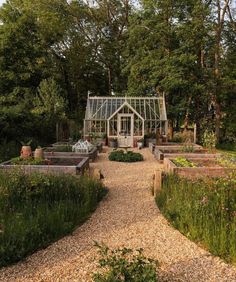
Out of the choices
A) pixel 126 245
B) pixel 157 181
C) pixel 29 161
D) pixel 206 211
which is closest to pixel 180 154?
pixel 157 181

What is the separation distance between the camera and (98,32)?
31703 mm

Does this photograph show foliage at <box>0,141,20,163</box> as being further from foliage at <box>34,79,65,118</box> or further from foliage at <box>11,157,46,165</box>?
foliage at <box>34,79,65,118</box>

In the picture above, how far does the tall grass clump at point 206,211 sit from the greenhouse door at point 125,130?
1497 centimetres

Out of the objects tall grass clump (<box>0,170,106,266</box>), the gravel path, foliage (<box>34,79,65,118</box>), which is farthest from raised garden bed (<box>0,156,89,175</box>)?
foliage (<box>34,79,65,118</box>)

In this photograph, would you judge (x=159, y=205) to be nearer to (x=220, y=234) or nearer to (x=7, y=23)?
(x=220, y=234)

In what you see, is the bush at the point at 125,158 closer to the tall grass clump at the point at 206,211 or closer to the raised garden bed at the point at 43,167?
the raised garden bed at the point at 43,167

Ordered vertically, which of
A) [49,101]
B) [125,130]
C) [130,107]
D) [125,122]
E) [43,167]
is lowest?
[43,167]

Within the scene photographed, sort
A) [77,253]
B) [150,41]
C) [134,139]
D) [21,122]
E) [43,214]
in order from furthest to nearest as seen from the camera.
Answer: [150,41]
[134,139]
[21,122]
[43,214]
[77,253]

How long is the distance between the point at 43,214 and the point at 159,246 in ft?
6.18

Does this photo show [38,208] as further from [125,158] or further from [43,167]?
[125,158]

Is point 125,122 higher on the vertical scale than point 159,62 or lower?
lower

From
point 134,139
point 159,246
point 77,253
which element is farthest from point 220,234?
point 134,139

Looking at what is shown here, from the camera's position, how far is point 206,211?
208 inches

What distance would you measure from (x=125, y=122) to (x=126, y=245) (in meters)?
18.1
